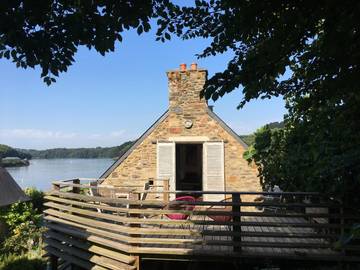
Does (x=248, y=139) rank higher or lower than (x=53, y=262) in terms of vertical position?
higher

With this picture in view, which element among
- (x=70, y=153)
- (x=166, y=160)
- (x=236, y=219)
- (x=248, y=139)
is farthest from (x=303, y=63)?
(x=70, y=153)

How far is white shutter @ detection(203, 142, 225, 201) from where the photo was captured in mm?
11242

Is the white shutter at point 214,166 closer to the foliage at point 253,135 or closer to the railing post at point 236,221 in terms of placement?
the foliage at point 253,135

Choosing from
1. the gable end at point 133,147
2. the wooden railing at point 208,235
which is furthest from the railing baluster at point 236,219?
the gable end at point 133,147

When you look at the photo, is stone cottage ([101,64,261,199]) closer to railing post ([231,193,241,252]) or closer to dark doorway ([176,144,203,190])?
dark doorway ([176,144,203,190])

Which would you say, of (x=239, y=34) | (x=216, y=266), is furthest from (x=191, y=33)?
(x=216, y=266)

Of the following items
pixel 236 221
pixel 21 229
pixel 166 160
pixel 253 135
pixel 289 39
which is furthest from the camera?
pixel 253 135

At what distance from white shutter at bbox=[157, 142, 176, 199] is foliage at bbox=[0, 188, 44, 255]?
405 cm

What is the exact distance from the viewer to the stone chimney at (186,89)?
11.5 m

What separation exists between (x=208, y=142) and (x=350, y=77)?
28.0ft

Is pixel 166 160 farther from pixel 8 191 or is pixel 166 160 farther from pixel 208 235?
pixel 8 191

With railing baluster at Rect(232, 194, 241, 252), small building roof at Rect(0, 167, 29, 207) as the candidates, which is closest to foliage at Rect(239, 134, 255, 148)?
railing baluster at Rect(232, 194, 241, 252)

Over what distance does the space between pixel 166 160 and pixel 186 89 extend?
2.47 m

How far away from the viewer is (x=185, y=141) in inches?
451
